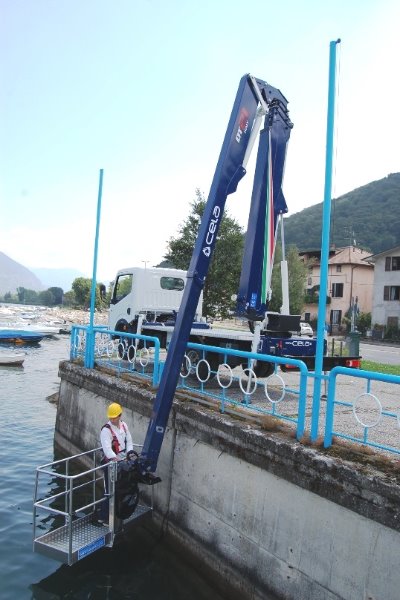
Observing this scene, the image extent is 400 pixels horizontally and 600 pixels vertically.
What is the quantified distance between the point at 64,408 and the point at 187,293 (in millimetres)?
6911

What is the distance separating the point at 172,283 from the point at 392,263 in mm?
38209

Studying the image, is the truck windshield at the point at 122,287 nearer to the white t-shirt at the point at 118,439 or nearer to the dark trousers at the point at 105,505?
the white t-shirt at the point at 118,439

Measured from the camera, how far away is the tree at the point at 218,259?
24484mm

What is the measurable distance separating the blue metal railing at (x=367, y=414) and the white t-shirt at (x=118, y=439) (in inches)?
114

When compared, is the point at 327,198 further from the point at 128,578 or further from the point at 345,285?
the point at 345,285

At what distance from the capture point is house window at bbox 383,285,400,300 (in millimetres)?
46719

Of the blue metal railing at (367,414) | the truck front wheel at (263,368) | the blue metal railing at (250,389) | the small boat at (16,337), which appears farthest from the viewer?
the small boat at (16,337)

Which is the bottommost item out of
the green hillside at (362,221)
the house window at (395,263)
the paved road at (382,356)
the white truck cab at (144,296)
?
the paved road at (382,356)

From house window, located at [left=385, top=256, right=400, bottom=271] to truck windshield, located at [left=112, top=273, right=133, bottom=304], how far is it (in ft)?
127

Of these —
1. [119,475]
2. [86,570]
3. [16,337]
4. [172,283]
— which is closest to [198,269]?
[119,475]

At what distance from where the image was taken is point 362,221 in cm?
8919

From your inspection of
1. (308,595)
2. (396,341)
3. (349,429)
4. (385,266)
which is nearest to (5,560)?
(308,595)

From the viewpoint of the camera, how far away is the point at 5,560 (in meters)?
6.96

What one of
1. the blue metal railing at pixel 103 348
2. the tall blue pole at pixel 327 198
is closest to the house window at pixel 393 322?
the blue metal railing at pixel 103 348
